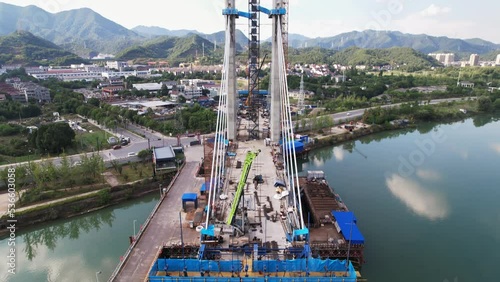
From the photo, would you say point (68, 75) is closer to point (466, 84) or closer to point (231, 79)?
point (231, 79)

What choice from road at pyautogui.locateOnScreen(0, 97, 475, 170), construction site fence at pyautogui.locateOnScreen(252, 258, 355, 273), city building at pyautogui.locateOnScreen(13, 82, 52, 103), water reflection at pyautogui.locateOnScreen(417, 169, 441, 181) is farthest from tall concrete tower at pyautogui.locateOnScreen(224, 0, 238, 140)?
city building at pyautogui.locateOnScreen(13, 82, 52, 103)

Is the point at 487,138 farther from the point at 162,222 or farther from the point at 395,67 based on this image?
the point at 395,67

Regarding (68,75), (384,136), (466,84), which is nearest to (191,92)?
(384,136)

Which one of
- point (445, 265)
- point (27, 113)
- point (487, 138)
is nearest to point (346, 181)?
point (445, 265)

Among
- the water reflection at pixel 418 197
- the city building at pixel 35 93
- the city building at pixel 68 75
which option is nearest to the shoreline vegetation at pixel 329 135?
the water reflection at pixel 418 197

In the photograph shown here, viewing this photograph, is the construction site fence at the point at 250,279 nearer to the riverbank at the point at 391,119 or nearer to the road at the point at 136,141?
the road at the point at 136,141

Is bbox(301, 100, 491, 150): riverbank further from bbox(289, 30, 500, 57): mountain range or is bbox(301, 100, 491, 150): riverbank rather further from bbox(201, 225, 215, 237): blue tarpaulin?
bbox(289, 30, 500, 57): mountain range

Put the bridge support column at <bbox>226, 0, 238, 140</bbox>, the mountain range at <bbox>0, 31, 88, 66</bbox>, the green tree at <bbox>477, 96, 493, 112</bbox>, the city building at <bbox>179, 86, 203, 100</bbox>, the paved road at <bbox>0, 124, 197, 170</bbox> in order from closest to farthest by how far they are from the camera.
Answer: the bridge support column at <bbox>226, 0, 238, 140</bbox>
the paved road at <bbox>0, 124, 197, 170</bbox>
the green tree at <bbox>477, 96, 493, 112</bbox>
the city building at <bbox>179, 86, 203, 100</bbox>
the mountain range at <bbox>0, 31, 88, 66</bbox>
